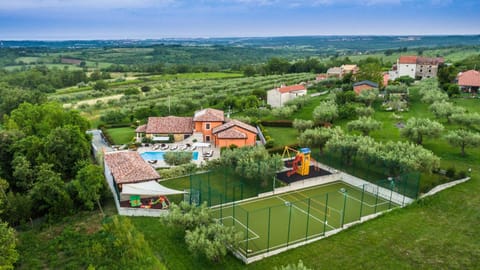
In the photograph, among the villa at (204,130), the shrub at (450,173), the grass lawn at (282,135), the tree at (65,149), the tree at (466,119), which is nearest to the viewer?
the shrub at (450,173)

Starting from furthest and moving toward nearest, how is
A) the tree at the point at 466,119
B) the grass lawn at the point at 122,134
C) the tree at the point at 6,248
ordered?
the grass lawn at the point at 122,134 → the tree at the point at 466,119 → the tree at the point at 6,248

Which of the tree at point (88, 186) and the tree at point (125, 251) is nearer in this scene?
the tree at point (125, 251)

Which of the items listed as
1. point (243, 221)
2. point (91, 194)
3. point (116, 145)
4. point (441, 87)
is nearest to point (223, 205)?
point (243, 221)

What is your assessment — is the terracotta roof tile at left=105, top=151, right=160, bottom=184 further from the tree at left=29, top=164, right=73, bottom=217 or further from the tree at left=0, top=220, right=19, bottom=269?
the tree at left=0, top=220, right=19, bottom=269

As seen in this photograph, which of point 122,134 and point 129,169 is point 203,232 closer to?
point 129,169

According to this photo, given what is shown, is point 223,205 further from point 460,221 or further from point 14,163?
point 14,163

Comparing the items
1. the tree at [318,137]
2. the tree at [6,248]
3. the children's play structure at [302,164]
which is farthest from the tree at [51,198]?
the tree at [318,137]

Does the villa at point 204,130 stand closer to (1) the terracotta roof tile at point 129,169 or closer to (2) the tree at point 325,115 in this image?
(2) the tree at point 325,115
